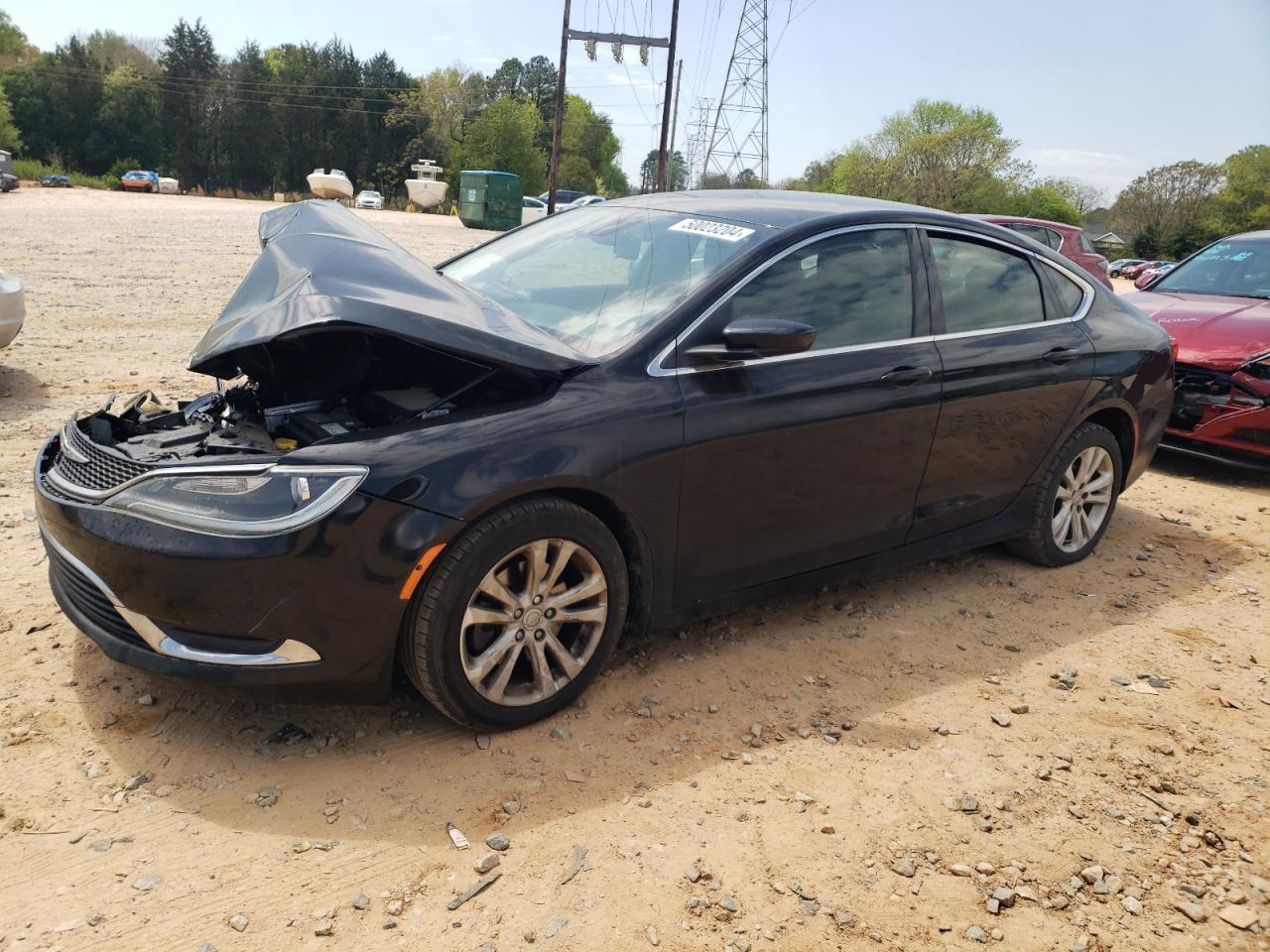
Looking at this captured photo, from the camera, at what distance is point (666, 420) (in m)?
3.23

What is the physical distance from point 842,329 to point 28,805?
124 inches

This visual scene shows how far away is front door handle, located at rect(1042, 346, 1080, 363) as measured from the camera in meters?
4.44

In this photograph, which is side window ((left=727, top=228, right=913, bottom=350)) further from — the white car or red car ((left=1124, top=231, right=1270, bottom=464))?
the white car

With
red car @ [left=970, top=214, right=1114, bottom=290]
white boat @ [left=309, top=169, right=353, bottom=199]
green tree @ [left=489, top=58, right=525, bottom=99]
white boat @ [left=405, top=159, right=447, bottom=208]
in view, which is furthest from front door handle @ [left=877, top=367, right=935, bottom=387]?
green tree @ [left=489, top=58, right=525, bottom=99]

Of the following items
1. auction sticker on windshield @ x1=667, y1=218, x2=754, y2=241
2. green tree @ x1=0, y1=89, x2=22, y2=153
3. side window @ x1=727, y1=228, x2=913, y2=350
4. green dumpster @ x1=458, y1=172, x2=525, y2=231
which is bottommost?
side window @ x1=727, y1=228, x2=913, y2=350

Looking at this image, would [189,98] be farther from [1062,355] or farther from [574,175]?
[1062,355]

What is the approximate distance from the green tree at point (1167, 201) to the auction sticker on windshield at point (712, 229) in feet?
225

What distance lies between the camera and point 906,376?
12.6 ft

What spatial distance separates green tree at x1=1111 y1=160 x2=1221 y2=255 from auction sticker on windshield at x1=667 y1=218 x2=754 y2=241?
225 ft

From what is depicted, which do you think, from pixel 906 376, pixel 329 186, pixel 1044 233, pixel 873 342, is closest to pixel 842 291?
pixel 873 342

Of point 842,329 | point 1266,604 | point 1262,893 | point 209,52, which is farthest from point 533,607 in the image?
point 209,52

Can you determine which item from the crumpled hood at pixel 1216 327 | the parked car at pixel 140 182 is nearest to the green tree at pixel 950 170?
the parked car at pixel 140 182

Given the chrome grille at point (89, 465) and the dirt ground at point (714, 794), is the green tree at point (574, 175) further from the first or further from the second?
the chrome grille at point (89, 465)

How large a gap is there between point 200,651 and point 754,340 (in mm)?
1994
